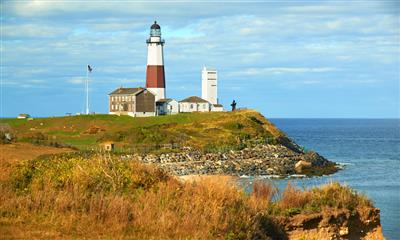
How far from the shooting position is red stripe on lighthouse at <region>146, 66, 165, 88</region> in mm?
83688

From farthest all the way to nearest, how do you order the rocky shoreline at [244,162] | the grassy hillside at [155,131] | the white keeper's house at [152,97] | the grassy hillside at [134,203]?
the white keeper's house at [152,97], the grassy hillside at [155,131], the rocky shoreline at [244,162], the grassy hillside at [134,203]

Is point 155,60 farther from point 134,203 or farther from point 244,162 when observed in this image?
point 134,203

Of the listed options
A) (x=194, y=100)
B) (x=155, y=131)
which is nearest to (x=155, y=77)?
(x=194, y=100)

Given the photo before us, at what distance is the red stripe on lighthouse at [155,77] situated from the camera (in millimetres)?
83688

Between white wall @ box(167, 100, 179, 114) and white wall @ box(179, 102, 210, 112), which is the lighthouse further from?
white wall @ box(179, 102, 210, 112)

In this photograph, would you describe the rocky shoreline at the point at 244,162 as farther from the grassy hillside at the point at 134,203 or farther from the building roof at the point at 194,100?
the building roof at the point at 194,100

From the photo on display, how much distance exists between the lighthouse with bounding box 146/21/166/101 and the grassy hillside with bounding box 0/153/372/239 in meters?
63.8

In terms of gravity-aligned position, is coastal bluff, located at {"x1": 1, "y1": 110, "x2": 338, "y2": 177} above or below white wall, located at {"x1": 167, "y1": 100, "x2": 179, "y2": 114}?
below

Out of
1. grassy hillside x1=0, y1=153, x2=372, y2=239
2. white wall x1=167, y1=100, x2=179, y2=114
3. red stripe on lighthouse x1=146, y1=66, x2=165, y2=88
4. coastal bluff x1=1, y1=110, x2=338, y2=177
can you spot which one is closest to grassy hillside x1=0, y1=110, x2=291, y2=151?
coastal bluff x1=1, y1=110, x2=338, y2=177

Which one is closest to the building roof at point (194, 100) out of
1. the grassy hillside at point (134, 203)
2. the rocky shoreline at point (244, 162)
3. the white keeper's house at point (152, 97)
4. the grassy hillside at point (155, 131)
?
the white keeper's house at point (152, 97)

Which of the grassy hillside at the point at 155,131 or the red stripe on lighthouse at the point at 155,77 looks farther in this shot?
the red stripe on lighthouse at the point at 155,77

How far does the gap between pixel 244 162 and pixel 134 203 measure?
128ft

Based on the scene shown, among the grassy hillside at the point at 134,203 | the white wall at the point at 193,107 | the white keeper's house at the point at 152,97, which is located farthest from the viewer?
the white wall at the point at 193,107

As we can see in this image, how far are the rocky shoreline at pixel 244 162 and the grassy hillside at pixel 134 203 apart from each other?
27.3m
